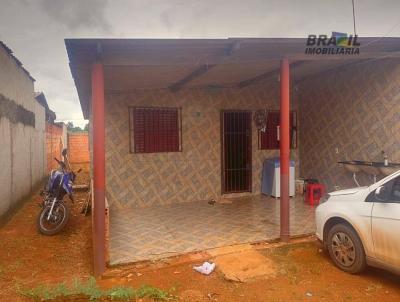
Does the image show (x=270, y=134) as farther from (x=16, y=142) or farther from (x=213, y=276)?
(x=16, y=142)

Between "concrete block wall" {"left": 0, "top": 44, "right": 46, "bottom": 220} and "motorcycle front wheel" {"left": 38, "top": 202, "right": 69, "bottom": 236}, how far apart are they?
121 cm

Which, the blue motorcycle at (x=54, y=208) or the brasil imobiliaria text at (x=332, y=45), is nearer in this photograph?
the brasil imobiliaria text at (x=332, y=45)

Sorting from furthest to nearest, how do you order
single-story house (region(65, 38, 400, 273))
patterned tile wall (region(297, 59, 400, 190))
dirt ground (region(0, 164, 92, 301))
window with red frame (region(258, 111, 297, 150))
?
1. window with red frame (region(258, 111, 297, 150))
2. patterned tile wall (region(297, 59, 400, 190))
3. single-story house (region(65, 38, 400, 273))
4. dirt ground (region(0, 164, 92, 301))

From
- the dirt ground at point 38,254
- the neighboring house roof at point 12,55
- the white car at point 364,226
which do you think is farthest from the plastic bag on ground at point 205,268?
the neighboring house roof at point 12,55

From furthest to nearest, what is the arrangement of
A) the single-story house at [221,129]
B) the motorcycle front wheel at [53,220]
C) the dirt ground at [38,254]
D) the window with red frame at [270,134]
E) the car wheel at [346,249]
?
the window with red frame at [270,134] → the motorcycle front wheel at [53,220] → the single-story house at [221,129] → the dirt ground at [38,254] → the car wheel at [346,249]

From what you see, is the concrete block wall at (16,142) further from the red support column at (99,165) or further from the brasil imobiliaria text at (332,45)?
the brasil imobiliaria text at (332,45)

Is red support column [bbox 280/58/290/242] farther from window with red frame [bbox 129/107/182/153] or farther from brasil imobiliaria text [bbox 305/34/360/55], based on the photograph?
window with red frame [bbox 129/107/182/153]

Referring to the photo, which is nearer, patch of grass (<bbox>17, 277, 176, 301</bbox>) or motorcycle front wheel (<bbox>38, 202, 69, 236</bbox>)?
patch of grass (<bbox>17, 277, 176, 301</bbox>)

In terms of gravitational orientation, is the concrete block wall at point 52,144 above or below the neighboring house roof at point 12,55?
below

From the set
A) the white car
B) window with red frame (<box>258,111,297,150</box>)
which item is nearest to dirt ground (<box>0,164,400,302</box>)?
the white car

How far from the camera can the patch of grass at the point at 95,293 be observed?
3678 millimetres

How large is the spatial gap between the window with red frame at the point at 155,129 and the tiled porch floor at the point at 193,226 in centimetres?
162

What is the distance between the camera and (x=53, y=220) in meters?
6.50

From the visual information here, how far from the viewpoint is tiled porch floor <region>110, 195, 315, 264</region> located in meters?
5.17
